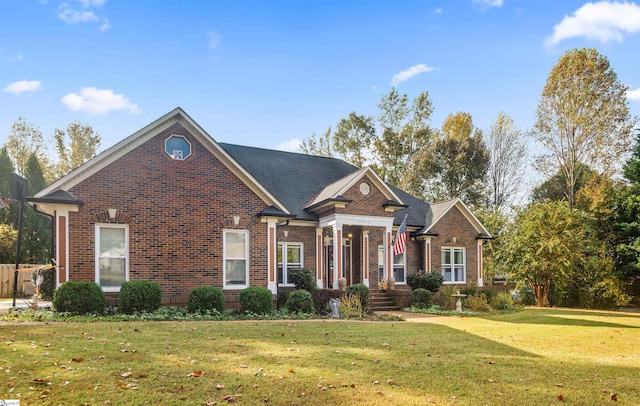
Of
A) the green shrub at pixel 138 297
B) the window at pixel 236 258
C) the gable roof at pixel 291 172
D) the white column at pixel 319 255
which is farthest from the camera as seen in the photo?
the gable roof at pixel 291 172

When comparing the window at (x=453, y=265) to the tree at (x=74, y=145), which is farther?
the tree at (x=74, y=145)

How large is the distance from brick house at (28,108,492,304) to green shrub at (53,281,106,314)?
914 mm

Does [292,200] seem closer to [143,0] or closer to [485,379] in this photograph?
[143,0]

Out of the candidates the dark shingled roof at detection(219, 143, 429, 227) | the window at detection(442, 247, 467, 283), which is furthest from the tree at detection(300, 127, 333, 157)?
the window at detection(442, 247, 467, 283)

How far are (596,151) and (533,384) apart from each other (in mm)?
26803

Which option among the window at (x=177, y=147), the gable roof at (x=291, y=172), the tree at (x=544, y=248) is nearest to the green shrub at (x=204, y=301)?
the window at (x=177, y=147)

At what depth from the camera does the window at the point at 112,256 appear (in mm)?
14359

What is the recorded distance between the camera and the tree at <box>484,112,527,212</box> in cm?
3797

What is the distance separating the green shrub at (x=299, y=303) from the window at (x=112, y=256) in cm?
536

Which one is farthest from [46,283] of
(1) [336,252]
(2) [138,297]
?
(1) [336,252]

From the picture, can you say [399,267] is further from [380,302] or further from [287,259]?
[287,259]

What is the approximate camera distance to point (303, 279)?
62.0 ft

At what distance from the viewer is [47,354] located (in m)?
7.23

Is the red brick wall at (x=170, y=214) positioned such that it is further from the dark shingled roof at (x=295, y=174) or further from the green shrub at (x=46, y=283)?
the green shrub at (x=46, y=283)
